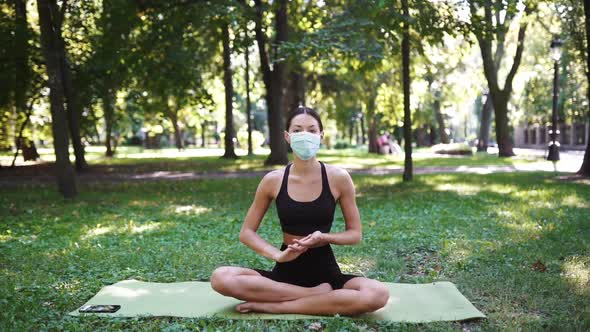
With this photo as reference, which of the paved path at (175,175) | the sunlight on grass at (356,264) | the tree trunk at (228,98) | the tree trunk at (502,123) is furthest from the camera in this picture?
the tree trunk at (228,98)

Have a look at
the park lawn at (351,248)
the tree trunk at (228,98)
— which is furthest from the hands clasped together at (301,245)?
the tree trunk at (228,98)

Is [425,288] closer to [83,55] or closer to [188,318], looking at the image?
[188,318]

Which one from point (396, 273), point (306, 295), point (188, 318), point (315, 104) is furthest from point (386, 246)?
point (315, 104)

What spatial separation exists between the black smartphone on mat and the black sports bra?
1710mm

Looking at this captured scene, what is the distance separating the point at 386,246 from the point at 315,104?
94.5 feet

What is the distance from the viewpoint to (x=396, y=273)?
6.14 m

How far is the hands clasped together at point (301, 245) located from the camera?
4.22 m

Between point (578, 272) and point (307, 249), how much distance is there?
325 centimetres

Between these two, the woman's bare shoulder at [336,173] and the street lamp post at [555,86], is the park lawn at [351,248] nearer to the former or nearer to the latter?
the woman's bare shoulder at [336,173]

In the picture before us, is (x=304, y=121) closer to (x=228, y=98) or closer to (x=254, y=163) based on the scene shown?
(x=254, y=163)

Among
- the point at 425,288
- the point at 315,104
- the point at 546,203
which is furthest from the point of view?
the point at 315,104

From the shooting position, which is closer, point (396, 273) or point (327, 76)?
point (396, 273)

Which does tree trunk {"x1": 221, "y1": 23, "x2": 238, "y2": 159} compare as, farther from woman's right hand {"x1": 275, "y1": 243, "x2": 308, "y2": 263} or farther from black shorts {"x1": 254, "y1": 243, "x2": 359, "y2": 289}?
woman's right hand {"x1": 275, "y1": 243, "x2": 308, "y2": 263}

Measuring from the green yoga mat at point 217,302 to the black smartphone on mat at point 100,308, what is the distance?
2.2 inches
